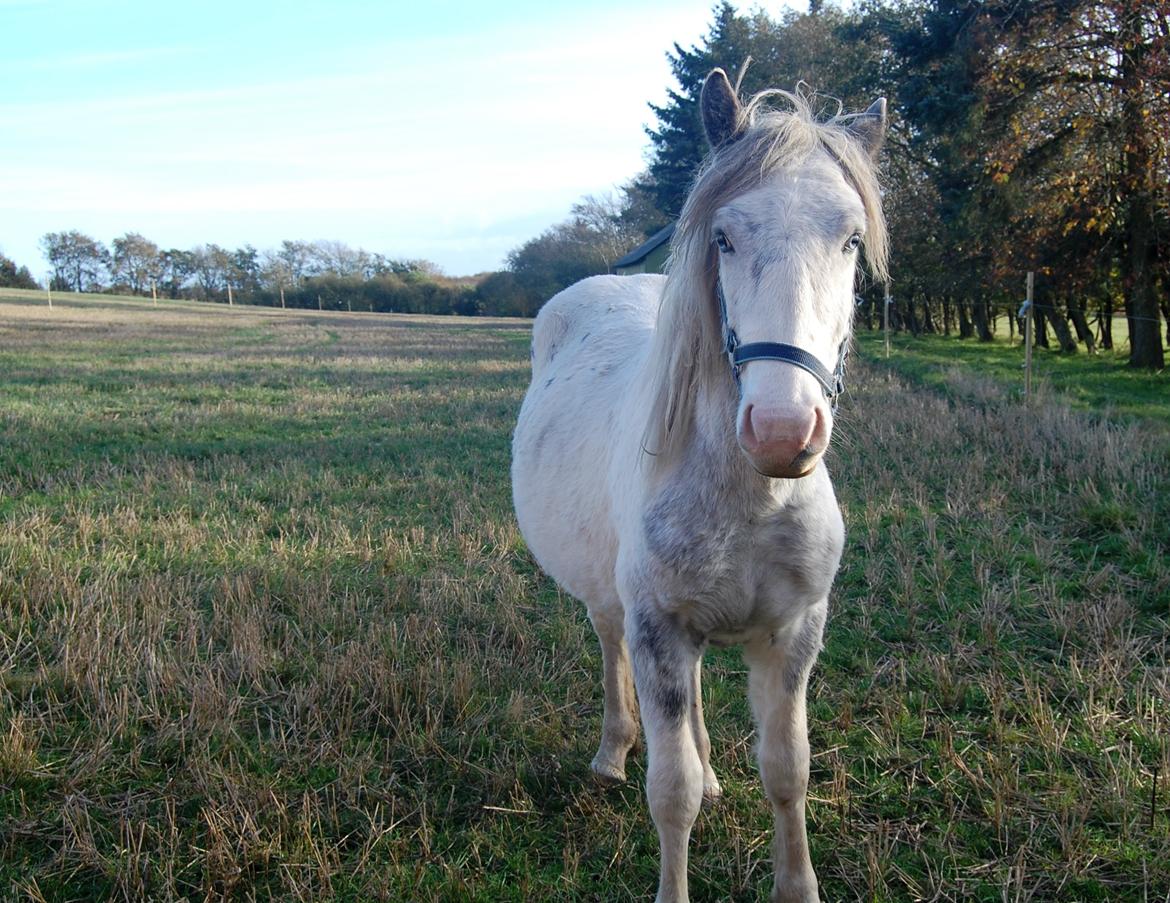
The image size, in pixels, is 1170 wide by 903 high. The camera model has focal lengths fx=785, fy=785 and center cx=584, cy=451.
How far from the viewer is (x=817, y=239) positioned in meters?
2.01

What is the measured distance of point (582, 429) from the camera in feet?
11.1

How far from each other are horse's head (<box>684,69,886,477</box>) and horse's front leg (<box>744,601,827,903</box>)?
2.73 feet

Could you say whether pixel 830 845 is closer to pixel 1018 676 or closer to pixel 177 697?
pixel 1018 676

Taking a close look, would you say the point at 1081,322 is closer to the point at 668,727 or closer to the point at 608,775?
the point at 608,775

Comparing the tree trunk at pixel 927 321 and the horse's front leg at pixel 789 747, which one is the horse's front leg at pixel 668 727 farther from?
the tree trunk at pixel 927 321

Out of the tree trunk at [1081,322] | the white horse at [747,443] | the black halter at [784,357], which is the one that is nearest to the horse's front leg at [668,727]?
the white horse at [747,443]

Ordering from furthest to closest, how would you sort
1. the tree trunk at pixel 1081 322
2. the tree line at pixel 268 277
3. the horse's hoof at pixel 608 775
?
the tree line at pixel 268 277 < the tree trunk at pixel 1081 322 < the horse's hoof at pixel 608 775

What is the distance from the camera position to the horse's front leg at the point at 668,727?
2381 mm

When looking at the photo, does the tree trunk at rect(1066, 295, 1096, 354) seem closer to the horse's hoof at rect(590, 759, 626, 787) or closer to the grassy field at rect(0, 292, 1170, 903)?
the grassy field at rect(0, 292, 1170, 903)

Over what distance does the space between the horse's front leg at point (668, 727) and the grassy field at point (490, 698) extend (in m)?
0.27

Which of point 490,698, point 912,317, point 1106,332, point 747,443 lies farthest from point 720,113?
point 912,317

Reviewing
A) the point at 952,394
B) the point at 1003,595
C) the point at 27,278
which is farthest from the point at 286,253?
the point at 1003,595

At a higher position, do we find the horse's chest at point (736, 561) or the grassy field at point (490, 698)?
the horse's chest at point (736, 561)

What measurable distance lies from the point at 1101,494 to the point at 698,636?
210 inches
